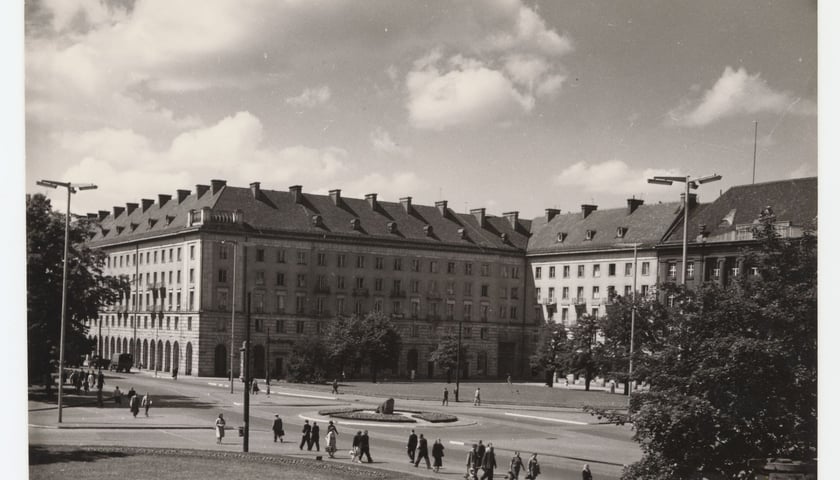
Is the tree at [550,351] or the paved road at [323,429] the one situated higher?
the tree at [550,351]

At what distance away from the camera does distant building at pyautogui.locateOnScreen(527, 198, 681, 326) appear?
37.6m

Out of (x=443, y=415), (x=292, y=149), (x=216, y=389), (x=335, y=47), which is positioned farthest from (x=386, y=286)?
(x=335, y=47)

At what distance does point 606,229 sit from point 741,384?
2783 cm

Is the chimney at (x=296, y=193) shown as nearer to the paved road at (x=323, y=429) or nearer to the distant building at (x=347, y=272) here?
the distant building at (x=347, y=272)

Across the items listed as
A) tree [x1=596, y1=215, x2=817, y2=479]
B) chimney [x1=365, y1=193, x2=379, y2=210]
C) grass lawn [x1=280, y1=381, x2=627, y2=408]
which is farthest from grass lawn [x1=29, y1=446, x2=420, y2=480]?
grass lawn [x1=280, y1=381, x2=627, y2=408]

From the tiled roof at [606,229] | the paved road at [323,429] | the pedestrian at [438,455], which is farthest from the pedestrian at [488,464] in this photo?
the tiled roof at [606,229]

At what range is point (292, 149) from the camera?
21.8 meters

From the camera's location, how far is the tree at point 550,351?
133ft

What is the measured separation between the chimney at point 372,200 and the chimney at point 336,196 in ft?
2.63

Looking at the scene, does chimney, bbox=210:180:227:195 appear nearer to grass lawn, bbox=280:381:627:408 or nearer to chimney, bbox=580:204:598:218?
grass lawn, bbox=280:381:627:408

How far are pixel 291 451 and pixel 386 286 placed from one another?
448 inches

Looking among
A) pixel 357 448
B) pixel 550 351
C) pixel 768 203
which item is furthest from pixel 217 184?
pixel 550 351

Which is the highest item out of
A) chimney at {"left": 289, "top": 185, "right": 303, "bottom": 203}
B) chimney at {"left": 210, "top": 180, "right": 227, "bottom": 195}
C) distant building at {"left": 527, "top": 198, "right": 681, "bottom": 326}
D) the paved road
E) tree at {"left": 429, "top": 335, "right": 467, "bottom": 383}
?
chimney at {"left": 210, "top": 180, "right": 227, "bottom": 195}
